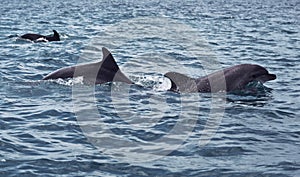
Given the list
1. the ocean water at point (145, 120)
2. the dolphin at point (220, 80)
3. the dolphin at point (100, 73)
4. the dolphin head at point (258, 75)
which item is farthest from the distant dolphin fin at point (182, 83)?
the dolphin head at point (258, 75)

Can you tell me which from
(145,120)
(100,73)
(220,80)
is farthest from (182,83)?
(145,120)

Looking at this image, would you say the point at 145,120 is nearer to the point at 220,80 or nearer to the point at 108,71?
the point at 220,80

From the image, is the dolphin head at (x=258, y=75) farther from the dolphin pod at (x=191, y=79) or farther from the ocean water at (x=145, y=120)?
the ocean water at (x=145, y=120)

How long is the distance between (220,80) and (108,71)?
3443mm

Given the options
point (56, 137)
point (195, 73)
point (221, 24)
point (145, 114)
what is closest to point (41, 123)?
point (56, 137)

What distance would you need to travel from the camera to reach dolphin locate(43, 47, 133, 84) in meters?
16.5

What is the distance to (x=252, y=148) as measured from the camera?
35.4ft

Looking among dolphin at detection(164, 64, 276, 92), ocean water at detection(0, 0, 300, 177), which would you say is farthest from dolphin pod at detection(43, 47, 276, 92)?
ocean water at detection(0, 0, 300, 177)

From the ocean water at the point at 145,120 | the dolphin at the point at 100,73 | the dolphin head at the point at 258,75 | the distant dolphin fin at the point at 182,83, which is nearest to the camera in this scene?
the ocean water at the point at 145,120

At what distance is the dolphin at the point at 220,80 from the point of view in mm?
15680

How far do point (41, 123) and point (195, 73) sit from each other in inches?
339

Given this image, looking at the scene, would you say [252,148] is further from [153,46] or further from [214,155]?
[153,46]

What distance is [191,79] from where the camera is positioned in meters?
15.8

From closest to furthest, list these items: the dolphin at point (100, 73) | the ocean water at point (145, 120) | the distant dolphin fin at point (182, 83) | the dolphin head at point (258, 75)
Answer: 1. the ocean water at point (145, 120)
2. the distant dolphin fin at point (182, 83)
3. the dolphin head at point (258, 75)
4. the dolphin at point (100, 73)
